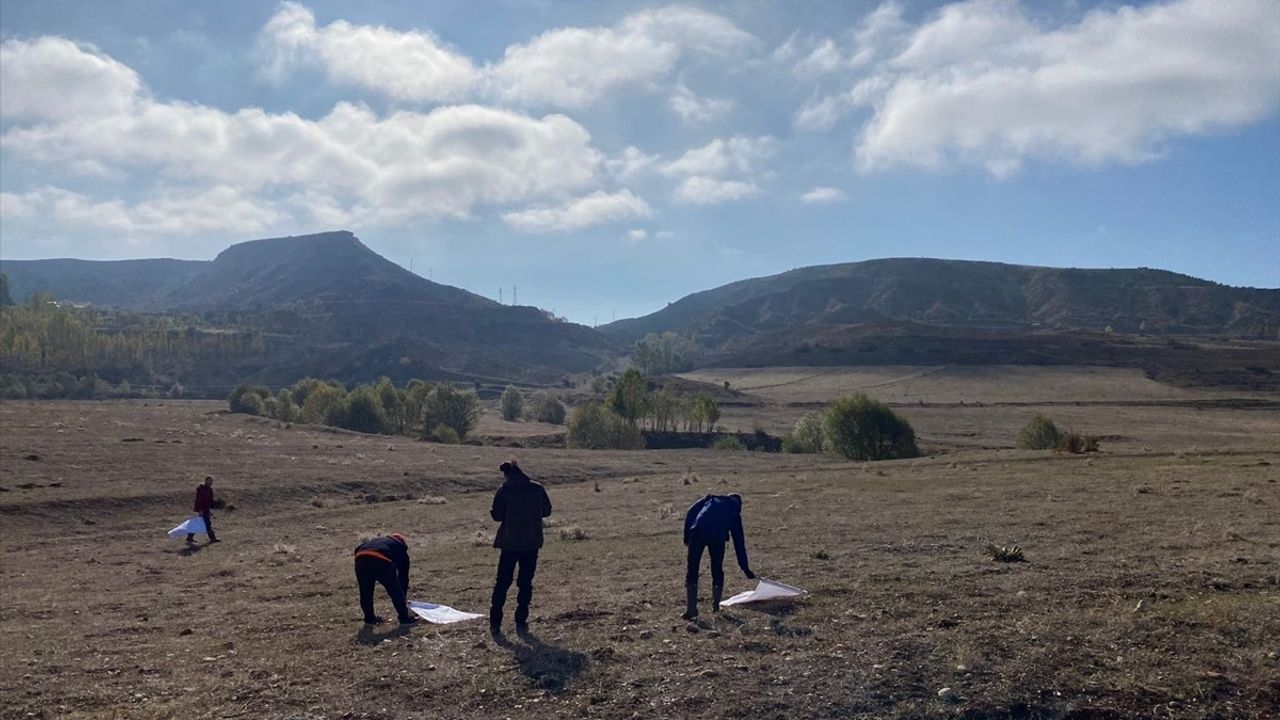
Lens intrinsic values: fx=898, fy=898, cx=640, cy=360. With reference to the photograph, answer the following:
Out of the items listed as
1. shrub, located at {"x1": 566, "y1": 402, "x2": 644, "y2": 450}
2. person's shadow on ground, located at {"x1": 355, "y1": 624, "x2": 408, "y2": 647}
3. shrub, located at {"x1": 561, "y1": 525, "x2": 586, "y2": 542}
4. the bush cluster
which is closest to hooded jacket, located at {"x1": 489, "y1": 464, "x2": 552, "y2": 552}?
person's shadow on ground, located at {"x1": 355, "y1": 624, "x2": 408, "y2": 647}

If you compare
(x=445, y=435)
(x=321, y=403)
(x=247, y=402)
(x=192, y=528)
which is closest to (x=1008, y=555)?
(x=192, y=528)

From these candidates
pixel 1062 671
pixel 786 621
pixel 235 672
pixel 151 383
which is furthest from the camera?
pixel 151 383

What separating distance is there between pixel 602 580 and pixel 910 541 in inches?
292

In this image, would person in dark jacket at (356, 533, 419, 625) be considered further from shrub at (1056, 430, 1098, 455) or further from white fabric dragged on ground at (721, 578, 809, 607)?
shrub at (1056, 430, 1098, 455)

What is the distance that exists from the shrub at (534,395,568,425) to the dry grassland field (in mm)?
108497

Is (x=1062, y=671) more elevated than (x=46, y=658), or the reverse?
(x=1062, y=671)

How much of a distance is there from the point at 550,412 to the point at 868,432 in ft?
277

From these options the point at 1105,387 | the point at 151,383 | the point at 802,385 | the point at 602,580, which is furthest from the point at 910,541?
the point at 151,383

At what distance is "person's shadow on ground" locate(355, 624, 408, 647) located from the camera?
12.9 m

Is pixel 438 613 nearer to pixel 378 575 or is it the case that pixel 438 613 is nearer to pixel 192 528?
pixel 378 575

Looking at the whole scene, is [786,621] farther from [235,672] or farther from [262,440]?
[262,440]

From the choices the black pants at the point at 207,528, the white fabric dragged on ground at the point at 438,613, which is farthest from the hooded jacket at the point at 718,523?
the black pants at the point at 207,528

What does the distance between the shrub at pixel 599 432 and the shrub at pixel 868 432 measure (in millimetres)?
30413

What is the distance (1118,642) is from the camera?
10.9m
